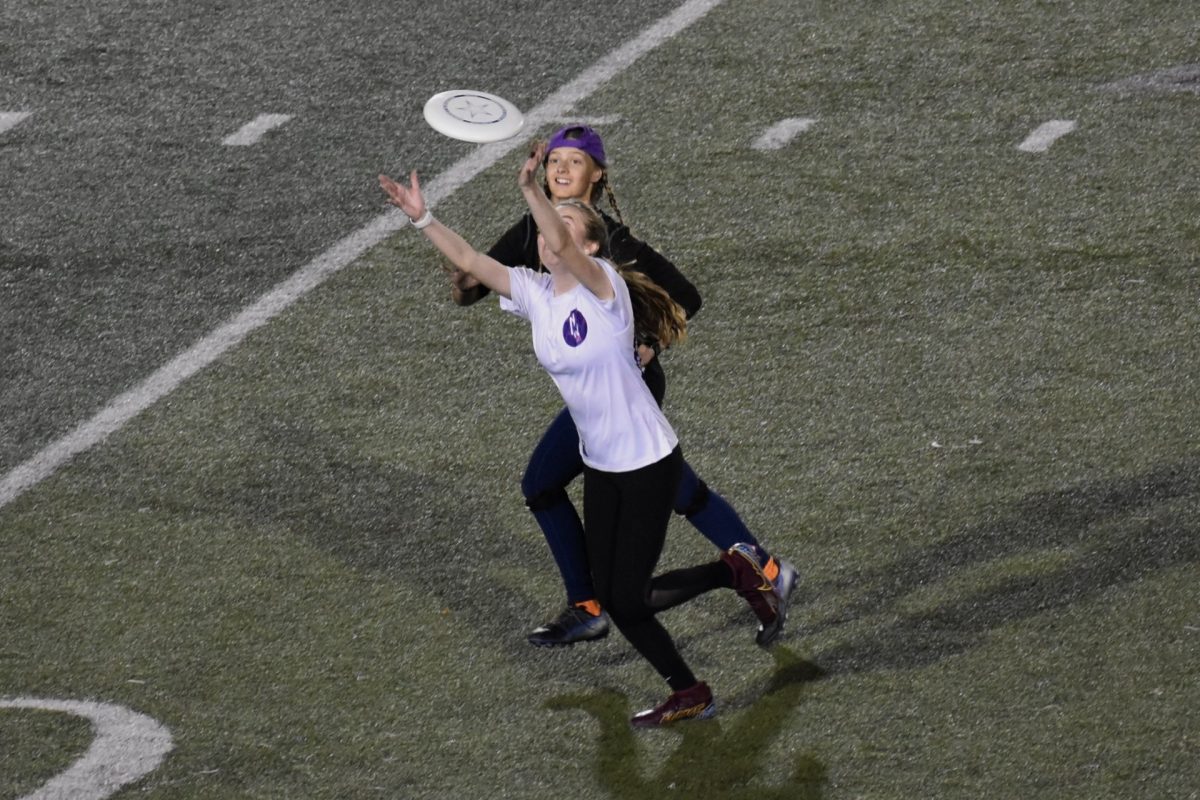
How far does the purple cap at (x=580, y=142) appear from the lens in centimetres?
613

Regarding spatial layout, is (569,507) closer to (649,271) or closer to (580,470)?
(580,470)

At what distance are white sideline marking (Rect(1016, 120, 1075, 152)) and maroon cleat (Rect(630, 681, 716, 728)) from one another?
4.95 metres

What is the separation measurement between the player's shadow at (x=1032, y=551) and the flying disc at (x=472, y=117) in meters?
2.01

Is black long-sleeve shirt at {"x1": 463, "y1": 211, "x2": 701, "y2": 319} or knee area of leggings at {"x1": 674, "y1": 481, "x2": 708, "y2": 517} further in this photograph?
knee area of leggings at {"x1": 674, "y1": 481, "x2": 708, "y2": 517}

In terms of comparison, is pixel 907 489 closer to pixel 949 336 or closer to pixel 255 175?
pixel 949 336

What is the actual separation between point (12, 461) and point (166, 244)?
201cm

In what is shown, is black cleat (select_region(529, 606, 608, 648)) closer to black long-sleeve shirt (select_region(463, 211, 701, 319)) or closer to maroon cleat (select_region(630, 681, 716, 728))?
maroon cleat (select_region(630, 681, 716, 728))

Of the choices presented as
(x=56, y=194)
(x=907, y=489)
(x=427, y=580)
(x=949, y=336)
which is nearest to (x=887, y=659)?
(x=907, y=489)

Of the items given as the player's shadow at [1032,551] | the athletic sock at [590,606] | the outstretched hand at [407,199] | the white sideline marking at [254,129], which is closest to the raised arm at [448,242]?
the outstretched hand at [407,199]

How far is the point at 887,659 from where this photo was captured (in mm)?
6324

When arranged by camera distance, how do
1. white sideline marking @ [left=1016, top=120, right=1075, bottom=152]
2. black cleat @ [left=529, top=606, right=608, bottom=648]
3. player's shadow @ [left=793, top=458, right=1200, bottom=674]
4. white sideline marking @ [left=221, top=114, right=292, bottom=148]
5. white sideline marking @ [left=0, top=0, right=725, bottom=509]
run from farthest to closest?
white sideline marking @ [left=221, top=114, right=292, bottom=148], white sideline marking @ [left=1016, top=120, right=1075, bottom=152], white sideline marking @ [left=0, top=0, right=725, bottom=509], player's shadow @ [left=793, top=458, right=1200, bottom=674], black cleat @ [left=529, top=606, right=608, bottom=648]

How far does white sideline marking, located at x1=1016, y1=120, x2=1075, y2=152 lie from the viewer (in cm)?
1001

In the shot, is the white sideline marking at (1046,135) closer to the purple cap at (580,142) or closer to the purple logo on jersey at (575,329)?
the purple cap at (580,142)

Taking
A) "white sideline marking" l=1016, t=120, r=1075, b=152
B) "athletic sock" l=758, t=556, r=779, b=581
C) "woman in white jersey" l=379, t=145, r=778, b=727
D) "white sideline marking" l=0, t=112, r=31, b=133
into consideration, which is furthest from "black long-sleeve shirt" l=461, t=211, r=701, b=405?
"white sideline marking" l=0, t=112, r=31, b=133
